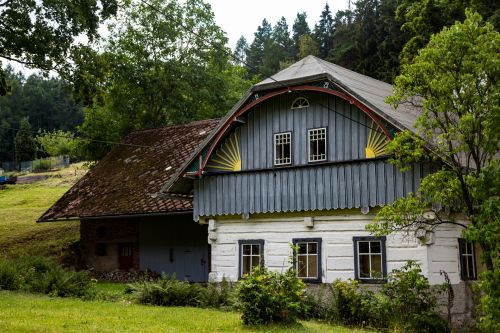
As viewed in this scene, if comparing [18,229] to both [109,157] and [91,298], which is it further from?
[91,298]

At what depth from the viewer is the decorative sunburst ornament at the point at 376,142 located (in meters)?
17.2

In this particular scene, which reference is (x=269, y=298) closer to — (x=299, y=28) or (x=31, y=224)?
(x=31, y=224)

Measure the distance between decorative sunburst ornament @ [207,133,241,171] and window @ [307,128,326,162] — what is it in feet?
8.60

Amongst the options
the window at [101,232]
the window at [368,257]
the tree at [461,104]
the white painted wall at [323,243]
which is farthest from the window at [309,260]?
the window at [101,232]

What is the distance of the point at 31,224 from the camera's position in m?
39.4

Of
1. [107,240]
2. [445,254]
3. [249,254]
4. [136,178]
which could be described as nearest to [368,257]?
[445,254]

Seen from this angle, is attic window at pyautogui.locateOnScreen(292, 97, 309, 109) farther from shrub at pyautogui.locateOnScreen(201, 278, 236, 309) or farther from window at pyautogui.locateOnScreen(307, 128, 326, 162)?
shrub at pyautogui.locateOnScreen(201, 278, 236, 309)

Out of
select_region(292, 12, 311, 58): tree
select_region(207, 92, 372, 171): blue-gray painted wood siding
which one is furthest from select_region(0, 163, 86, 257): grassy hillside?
select_region(292, 12, 311, 58): tree

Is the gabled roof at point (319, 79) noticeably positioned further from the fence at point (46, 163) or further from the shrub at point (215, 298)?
the fence at point (46, 163)

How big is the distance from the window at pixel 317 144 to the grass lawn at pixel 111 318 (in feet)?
17.5

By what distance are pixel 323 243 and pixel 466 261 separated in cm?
416

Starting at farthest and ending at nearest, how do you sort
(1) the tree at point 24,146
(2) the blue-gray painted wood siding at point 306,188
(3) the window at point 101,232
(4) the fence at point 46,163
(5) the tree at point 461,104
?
(1) the tree at point 24,146, (4) the fence at point 46,163, (3) the window at point 101,232, (2) the blue-gray painted wood siding at point 306,188, (5) the tree at point 461,104

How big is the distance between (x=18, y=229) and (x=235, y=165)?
75.8 ft

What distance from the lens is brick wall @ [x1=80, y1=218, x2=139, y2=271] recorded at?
27859 mm
